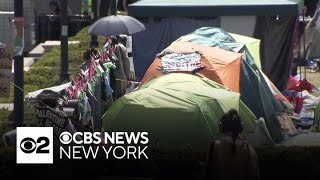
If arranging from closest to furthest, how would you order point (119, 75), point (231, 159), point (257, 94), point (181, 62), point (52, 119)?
1. point (231, 159)
2. point (52, 119)
3. point (181, 62)
4. point (257, 94)
5. point (119, 75)

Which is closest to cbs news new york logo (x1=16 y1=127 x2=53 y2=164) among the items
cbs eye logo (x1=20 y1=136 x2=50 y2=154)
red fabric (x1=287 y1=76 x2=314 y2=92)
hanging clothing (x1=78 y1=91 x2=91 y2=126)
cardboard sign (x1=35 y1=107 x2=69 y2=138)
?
cbs eye logo (x1=20 y1=136 x2=50 y2=154)

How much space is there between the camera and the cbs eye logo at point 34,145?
9164mm

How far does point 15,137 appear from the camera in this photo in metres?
9.66

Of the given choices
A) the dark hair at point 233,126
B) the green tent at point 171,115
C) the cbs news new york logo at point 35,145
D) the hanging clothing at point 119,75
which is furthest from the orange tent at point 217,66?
the dark hair at point 233,126

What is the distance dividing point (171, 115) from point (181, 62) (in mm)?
2948

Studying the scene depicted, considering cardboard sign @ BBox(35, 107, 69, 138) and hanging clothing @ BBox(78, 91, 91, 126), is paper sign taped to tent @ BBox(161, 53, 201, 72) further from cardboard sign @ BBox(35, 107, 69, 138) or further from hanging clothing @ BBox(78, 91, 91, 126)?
cardboard sign @ BBox(35, 107, 69, 138)

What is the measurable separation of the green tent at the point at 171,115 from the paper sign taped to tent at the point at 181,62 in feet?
5.57

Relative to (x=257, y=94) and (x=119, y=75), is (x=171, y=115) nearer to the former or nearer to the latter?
(x=257, y=94)

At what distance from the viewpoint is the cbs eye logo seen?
361 inches

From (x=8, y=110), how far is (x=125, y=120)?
16.5ft

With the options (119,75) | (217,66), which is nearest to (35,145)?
(217,66)

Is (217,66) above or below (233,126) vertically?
below

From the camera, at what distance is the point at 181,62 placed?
43.7 feet

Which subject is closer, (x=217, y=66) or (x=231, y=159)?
(x=231, y=159)
